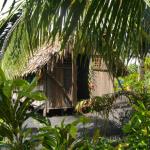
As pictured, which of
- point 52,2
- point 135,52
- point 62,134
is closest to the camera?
point 52,2

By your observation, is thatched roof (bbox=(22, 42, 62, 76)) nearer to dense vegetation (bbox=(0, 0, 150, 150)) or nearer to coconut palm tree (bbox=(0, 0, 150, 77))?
dense vegetation (bbox=(0, 0, 150, 150))

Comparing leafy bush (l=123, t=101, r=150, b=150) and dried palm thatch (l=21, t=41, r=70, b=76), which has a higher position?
dried palm thatch (l=21, t=41, r=70, b=76)

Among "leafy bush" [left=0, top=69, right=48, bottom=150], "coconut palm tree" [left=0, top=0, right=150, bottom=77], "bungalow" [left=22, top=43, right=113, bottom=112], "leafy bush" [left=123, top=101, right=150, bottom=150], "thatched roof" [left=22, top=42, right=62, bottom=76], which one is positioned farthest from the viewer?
"bungalow" [left=22, top=43, right=113, bottom=112]

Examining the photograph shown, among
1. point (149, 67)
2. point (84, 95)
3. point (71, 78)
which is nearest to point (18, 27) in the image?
point (149, 67)

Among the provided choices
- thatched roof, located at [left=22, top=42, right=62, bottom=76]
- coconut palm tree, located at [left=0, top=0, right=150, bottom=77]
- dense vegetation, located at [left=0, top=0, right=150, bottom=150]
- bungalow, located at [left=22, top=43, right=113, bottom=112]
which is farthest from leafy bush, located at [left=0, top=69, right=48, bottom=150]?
bungalow, located at [left=22, top=43, right=113, bottom=112]

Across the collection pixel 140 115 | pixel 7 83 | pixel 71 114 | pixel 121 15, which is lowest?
pixel 71 114

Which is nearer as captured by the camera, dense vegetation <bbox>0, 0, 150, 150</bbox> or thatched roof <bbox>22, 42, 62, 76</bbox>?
dense vegetation <bbox>0, 0, 150, 150</bbox>

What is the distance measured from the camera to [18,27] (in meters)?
5.21

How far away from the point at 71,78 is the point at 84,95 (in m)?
1.63

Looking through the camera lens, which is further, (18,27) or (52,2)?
(18,27)

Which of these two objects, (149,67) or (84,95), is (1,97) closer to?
(149,67)

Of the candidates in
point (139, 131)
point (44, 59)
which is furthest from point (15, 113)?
point (44, 59)

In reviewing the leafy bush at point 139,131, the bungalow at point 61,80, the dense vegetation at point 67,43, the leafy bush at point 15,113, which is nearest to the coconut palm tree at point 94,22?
the dense vegetation at point 67,43

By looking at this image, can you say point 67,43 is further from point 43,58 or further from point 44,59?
point 43,58
